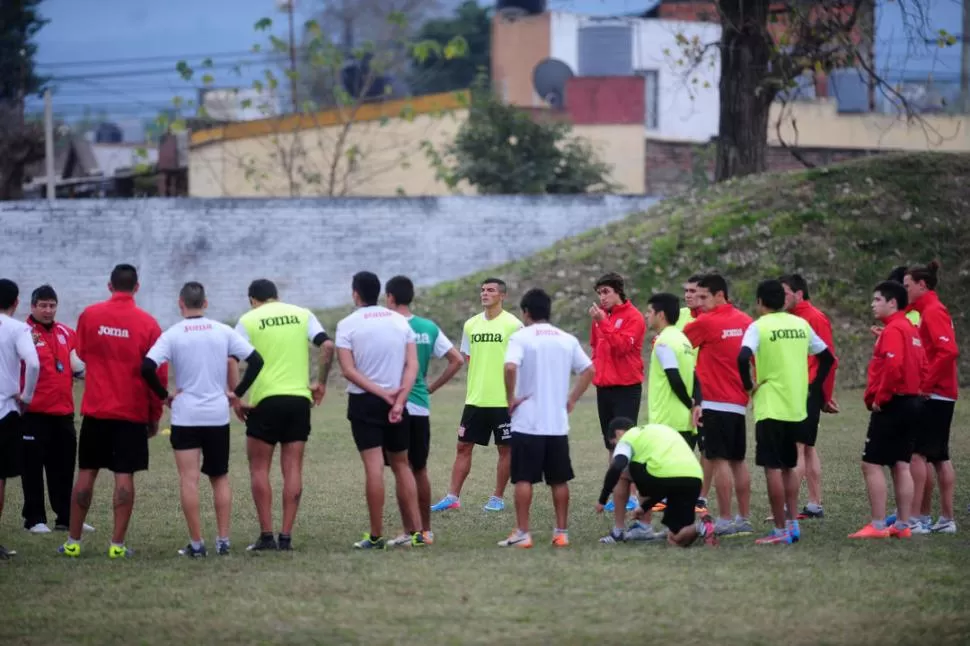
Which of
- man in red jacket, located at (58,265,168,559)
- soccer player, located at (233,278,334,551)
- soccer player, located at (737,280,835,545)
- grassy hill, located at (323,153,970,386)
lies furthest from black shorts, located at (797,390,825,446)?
grassy hill, located at (323,153,970,386)

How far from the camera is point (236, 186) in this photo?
4528cm

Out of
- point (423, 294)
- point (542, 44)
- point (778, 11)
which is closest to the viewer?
point (778, 11)

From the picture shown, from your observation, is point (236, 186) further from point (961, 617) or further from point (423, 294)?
point (961, 617)

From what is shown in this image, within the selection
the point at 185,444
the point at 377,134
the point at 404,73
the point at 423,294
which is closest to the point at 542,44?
the point at 377,134

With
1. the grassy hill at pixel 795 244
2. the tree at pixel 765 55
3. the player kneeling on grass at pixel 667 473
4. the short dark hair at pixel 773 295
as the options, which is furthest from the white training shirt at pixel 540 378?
the tree at pixel 765 55

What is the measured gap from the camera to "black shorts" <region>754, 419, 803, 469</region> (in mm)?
10031

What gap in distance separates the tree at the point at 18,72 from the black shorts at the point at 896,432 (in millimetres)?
41204

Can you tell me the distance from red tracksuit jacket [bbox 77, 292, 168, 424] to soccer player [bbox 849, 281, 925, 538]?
210 inches

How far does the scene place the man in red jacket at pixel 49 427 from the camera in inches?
440

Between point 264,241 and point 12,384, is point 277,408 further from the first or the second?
point 264,241

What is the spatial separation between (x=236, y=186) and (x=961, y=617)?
1572 inches

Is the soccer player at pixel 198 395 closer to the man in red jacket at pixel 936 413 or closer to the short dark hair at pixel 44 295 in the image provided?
the short dark hair at pixel 44 295

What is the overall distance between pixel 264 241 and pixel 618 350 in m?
18.9

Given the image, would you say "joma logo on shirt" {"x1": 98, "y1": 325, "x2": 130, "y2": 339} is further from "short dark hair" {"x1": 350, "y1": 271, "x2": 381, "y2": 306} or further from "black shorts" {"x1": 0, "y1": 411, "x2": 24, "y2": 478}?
"short dark hair" {"x1": 350, "y1": 271, "x2": 381, "y2": 306}
